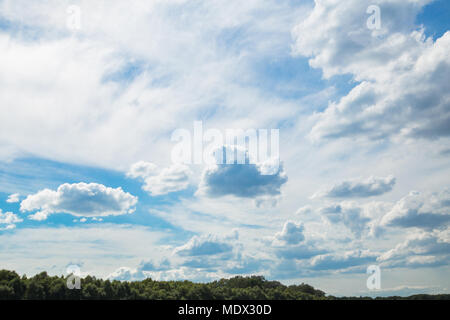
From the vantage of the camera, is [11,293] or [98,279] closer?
[11,293]

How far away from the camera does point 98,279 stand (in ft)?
433
